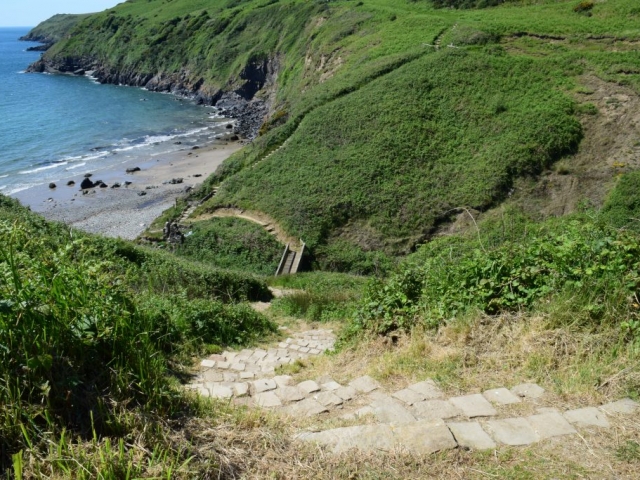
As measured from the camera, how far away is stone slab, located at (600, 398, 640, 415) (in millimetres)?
4782

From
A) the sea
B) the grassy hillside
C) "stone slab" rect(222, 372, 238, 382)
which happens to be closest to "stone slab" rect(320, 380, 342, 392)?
"stone slab" rect(222, 372, 238, 382)

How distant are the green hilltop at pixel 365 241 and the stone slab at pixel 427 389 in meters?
0.29

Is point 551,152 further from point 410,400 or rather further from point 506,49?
point 410,400

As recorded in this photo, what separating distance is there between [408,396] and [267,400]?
160 cm

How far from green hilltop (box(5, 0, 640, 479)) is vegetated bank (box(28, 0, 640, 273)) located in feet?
0.50

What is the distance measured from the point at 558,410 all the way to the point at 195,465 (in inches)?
136

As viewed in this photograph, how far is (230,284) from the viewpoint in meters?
15.6

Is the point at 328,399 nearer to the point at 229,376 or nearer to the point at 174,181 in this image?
the point at 229,376

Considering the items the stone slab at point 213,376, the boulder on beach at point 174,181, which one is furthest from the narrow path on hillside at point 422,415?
the boulder on beach at point 174,181

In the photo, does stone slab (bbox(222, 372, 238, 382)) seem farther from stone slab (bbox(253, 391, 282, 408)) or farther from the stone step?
the stone step

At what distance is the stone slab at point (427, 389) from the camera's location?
5469 millimetres

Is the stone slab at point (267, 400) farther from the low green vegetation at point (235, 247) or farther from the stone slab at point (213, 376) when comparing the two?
the low green vegetation at point (235, 247)

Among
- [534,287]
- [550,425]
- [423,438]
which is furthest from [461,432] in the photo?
[534,287]

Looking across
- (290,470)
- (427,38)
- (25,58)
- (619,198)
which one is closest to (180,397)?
(290,470)
